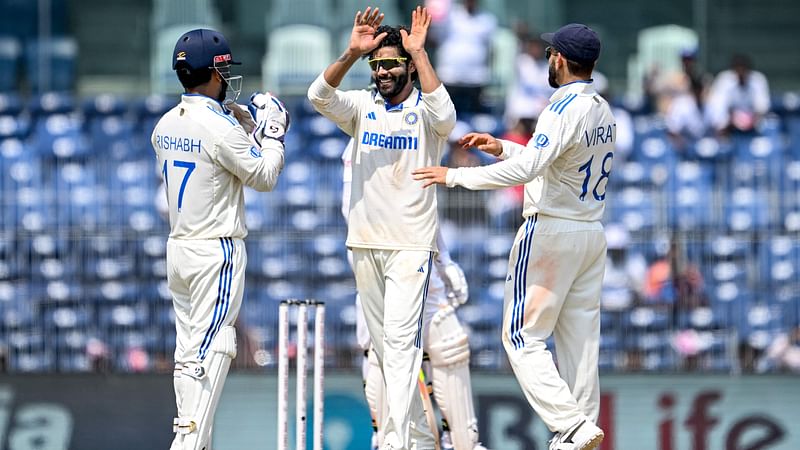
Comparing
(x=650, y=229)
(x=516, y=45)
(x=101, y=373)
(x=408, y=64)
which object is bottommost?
(x=101, y=373)

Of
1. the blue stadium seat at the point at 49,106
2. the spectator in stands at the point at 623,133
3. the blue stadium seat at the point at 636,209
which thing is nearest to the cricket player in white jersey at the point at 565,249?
the blue stadium seat at the point at 636,209

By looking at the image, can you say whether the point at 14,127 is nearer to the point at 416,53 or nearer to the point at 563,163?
the point at 416,53

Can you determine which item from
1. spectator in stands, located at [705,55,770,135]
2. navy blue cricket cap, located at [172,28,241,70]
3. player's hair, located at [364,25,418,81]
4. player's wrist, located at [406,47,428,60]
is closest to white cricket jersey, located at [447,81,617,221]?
player's wrist, located at [406,47,428,60]

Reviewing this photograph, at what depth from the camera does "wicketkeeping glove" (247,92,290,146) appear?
7312 mm

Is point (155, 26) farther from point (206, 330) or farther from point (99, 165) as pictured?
point (206, 330)

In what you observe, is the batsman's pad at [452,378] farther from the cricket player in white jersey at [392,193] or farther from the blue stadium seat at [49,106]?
the blue stadium seat at [49,106]

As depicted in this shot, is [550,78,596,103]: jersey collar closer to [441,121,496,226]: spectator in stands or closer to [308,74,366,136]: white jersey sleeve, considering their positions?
[308,74,366,136]: white jersey sleeve

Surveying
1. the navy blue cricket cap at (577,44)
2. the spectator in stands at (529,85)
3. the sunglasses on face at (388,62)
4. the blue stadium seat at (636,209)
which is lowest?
the blue stadium seat at (636,209)

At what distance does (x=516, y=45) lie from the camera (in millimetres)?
14047

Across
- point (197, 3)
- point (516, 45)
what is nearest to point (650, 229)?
point (516, 45)

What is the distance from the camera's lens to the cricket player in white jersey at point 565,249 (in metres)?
7.19

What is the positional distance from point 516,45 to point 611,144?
22.3ft

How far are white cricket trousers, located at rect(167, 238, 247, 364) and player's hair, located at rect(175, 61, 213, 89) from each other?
0.75m

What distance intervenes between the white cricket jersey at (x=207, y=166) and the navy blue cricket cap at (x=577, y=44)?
1.47m
